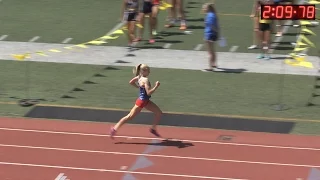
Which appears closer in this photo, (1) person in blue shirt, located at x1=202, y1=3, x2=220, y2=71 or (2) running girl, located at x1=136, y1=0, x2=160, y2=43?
(1) person in blue shirt, located at x1=202, y1=3, x2=220, y2=71

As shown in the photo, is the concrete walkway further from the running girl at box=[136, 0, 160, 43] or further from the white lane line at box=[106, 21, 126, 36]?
the white lane line at box=[106, 21, 126, 36]

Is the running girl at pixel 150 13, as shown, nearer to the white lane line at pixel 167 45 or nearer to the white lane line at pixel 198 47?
the white lane line at pixel 167 45

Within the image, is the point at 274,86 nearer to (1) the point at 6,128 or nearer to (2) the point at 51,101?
(2) the point at 51,101

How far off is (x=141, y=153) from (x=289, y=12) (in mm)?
5781

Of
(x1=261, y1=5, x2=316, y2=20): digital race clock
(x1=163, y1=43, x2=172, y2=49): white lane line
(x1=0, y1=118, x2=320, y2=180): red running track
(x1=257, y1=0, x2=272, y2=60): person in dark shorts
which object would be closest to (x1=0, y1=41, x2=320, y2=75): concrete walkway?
(x1=257, y1=0, x2=272, y2=60): person in dark shorts

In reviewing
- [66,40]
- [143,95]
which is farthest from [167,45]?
[143,95]

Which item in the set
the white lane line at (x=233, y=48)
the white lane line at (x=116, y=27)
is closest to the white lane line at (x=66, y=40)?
the white lane line at (x=116, y=27)

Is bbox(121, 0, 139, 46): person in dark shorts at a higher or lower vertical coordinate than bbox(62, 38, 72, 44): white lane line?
higher

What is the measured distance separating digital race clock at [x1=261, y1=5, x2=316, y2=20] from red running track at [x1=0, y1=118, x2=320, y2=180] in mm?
3572

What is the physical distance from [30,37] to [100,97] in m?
6.83

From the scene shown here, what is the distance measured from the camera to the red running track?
1619 centimetres

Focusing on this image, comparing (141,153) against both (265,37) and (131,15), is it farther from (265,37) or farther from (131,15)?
(131,15)

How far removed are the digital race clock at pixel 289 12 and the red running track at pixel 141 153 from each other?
141 inches

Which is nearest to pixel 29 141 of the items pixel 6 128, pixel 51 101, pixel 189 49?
pixel 6 128
